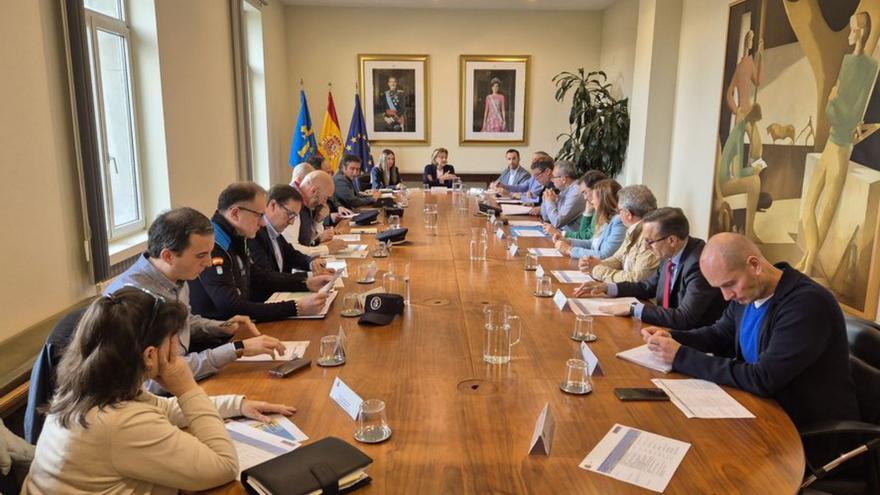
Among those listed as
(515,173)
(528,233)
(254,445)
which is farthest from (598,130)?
(254,445)

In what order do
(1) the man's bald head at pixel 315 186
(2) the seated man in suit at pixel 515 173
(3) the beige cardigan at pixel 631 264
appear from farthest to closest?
(2) the seated man in suit at pixel 515 173
(1) the man's bald head at pixel 315 186
(3) the beige cardigan at pixel 631 264

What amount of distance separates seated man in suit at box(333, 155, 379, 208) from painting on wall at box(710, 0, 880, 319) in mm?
3488

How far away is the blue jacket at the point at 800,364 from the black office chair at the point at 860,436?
7 centimetres

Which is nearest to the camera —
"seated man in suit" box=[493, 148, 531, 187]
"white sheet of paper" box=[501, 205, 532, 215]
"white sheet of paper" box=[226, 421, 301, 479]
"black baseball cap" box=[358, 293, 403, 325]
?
"white sheet of paper" box=[226, 421, 301, 479]

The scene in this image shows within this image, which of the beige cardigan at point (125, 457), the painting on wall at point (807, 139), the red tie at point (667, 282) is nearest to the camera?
the beige cardigan at point (125, 457)

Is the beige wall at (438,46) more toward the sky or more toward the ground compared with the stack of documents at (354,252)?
more toward the sky

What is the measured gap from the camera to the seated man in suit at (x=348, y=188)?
264 inches

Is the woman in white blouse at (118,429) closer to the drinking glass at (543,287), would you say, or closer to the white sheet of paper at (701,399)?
the white sheet of paper at (701,399)

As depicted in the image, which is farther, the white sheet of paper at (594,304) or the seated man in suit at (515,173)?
the seated man in suit at (515,173)

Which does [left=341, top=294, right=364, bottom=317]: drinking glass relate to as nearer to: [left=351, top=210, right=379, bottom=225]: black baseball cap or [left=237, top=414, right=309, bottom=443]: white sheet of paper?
[left=237, top=414, right=309, bottom=443]: white sheet of paper

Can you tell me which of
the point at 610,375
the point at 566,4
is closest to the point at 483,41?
the point at 566,4

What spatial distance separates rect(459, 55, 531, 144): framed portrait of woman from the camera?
9289 millimetres

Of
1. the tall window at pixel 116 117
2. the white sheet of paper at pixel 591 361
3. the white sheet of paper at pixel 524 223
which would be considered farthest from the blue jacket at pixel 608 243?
the tall window at pixel 116 117

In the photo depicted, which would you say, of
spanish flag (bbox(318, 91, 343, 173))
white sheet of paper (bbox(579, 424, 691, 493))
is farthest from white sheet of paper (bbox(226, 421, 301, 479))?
spanish flag (bbox(318, 91, 343, 173))
